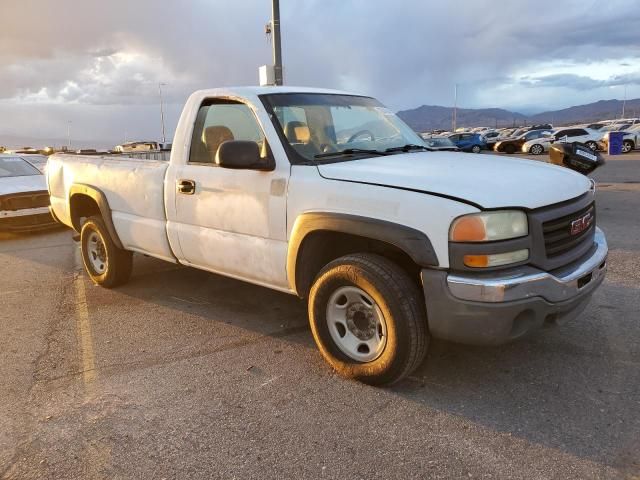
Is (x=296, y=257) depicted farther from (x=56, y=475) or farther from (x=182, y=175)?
(x=56, y=475)

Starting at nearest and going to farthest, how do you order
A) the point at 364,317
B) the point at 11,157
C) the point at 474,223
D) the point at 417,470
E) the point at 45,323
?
the point at 417,470 → the point at 474,223 → the point at 364,317 → the point at 45,323 → the point at 11,157

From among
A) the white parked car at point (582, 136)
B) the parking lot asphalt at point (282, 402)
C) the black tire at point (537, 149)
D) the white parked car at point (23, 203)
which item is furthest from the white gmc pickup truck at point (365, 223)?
the black tire at point (537, 149)

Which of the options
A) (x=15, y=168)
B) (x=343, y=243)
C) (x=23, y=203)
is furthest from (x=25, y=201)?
(x=343, y=243)

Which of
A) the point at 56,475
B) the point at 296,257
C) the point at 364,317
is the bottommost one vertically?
the point at 56,475

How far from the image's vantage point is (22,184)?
995 cm

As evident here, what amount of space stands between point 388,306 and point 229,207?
156 centimetres

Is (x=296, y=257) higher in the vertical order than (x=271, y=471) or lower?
higher

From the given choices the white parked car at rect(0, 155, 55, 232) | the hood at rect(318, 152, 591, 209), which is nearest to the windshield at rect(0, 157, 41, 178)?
the white parked car at rect(0, 155, 55, 232)

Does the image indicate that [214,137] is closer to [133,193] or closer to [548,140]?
[133,193]

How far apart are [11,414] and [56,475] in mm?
820

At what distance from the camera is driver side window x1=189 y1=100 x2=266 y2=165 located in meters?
4.25

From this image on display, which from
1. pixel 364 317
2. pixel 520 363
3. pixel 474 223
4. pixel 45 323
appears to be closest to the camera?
pixel 474 223

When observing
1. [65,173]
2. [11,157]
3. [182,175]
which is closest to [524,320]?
[182,175]

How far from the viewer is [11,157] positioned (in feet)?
36.7
